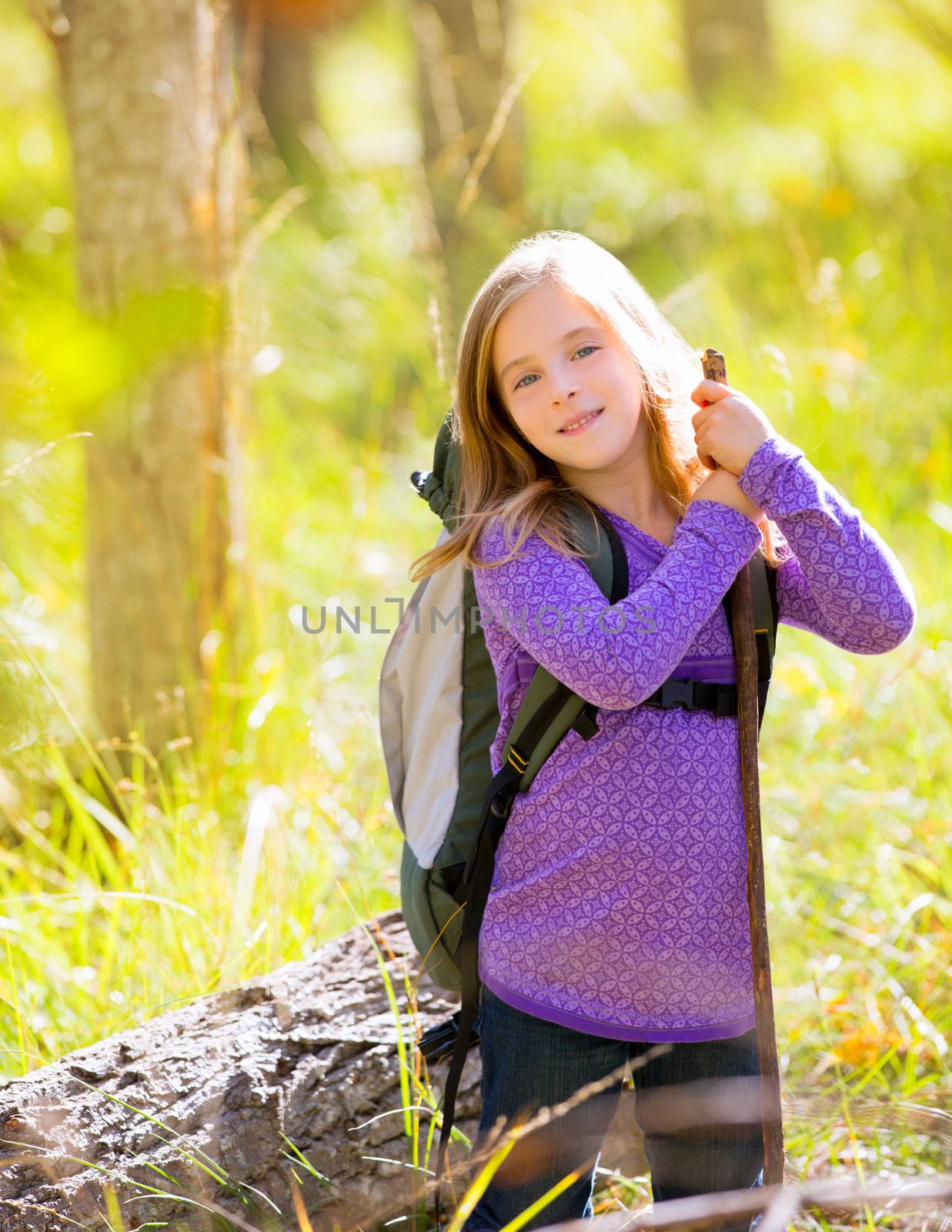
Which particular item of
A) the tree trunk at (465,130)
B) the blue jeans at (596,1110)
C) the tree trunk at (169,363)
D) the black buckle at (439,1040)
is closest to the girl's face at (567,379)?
the blue jeans at (596,1110)

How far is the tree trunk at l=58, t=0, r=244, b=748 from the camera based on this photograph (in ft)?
9.46

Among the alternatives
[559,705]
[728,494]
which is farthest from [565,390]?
[559,705]

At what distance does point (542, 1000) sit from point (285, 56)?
8.91 m

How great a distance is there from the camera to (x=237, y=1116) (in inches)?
71.9

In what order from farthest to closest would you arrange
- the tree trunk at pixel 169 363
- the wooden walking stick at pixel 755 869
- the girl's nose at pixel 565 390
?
the tree trunk at pixel 169 363 → the girl's nose at pixel 565 390 → the wooden walking stick at pixel 755 869

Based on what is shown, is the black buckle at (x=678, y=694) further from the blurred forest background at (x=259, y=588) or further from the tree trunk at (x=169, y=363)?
the tree trunk at (x=169, y=363)

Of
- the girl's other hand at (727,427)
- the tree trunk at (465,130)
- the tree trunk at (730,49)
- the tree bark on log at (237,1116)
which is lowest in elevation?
the tree bark on log at (237,1116)

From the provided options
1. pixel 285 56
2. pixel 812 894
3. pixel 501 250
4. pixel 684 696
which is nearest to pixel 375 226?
pixel 501 250

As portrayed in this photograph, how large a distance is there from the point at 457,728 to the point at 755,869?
54 cm

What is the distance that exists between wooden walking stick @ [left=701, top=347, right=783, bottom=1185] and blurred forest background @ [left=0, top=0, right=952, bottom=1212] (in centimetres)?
28

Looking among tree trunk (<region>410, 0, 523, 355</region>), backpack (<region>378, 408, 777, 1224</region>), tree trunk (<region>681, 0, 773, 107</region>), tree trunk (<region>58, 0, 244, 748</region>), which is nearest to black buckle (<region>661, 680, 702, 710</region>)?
backpack (<region>378, 408, 777, 1224</region>)

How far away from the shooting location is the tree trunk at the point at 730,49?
9.30 metres

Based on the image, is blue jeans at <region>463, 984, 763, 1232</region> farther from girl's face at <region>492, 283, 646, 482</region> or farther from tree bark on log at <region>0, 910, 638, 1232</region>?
girl's face at <region>492, 283, 646, 482</region>

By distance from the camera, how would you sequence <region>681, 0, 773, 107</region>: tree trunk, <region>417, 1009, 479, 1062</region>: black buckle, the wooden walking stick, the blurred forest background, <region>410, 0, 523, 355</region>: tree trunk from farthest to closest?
<region>681, 0, 773, 107</region>: tree trunk, <region>410, 0, 523, 355</region>: tree trunk, the blurred forest background, <region>417, 1009, 479, 1062</region>: black buckle, the wooden walking stick
